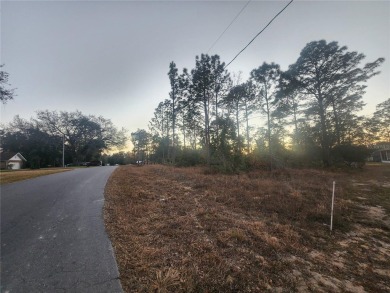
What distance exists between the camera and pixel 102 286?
119 inches

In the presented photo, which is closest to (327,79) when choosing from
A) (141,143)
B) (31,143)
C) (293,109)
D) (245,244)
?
(293,109)

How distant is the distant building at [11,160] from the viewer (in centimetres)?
5310

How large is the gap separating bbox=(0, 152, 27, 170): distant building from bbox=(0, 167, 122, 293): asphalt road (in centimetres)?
6252

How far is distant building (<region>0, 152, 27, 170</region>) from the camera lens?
5310 centimetres

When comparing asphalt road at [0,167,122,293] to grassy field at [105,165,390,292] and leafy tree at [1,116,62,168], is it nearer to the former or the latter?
grassy field at [105,165,390,292]

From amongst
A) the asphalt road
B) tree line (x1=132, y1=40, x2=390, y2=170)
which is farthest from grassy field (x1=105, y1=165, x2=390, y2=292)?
tree line (x1=132, y1=40, x2=390, y2=170)

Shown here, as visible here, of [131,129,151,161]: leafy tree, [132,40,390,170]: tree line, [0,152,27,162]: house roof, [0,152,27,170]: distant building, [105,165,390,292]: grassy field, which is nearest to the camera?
[105,165,390,292]: grassy field

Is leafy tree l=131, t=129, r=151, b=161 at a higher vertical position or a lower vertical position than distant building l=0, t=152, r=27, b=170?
higher

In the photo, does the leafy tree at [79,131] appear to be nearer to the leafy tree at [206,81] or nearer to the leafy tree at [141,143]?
the leafy tree at [141,143]

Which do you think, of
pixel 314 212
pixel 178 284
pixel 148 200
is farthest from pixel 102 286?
pixel 314 212

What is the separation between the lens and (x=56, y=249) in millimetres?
4082

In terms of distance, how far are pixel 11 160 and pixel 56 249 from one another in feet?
226

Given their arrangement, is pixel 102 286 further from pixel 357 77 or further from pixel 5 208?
pixel 357 77

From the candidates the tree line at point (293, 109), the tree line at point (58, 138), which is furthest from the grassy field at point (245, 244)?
the tree line at point (58, 138)
